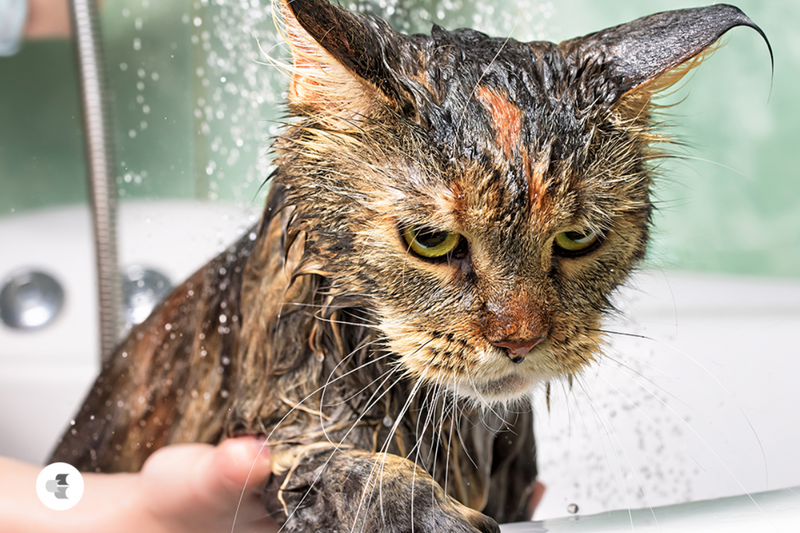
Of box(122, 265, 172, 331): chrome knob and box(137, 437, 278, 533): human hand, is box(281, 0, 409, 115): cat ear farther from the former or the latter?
box(122, 265, 172, 331): chrome knob

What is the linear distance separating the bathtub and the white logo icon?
2.86ft

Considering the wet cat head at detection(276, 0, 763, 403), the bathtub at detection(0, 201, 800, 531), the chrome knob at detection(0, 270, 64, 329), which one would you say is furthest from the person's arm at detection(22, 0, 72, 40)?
the wet cat head at detection(276, 0, 763, 403)

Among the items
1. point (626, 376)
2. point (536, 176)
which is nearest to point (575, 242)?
point (536, 176)

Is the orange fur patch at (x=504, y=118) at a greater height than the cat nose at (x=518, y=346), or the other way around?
the orange fur patch at (x=504, y=118)

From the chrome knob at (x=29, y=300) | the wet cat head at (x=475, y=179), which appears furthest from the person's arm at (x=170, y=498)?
the chrome knob at (x=29, y=300)

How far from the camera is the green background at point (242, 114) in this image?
2.49 meters

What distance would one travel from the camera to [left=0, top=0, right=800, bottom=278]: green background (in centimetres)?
249

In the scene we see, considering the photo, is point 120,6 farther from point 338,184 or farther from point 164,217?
point 338,184

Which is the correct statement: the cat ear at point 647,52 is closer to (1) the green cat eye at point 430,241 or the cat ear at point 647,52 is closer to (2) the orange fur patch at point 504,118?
(2) the orange fur patch at point 504,118

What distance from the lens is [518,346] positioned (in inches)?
34.9

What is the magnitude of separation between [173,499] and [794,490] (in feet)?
3.21

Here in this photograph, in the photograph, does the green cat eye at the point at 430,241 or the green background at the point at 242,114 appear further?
the green background at the point at 242,114

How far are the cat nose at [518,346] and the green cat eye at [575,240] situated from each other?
0.47 ft

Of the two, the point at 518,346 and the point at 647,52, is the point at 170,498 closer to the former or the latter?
the point at 518,346
